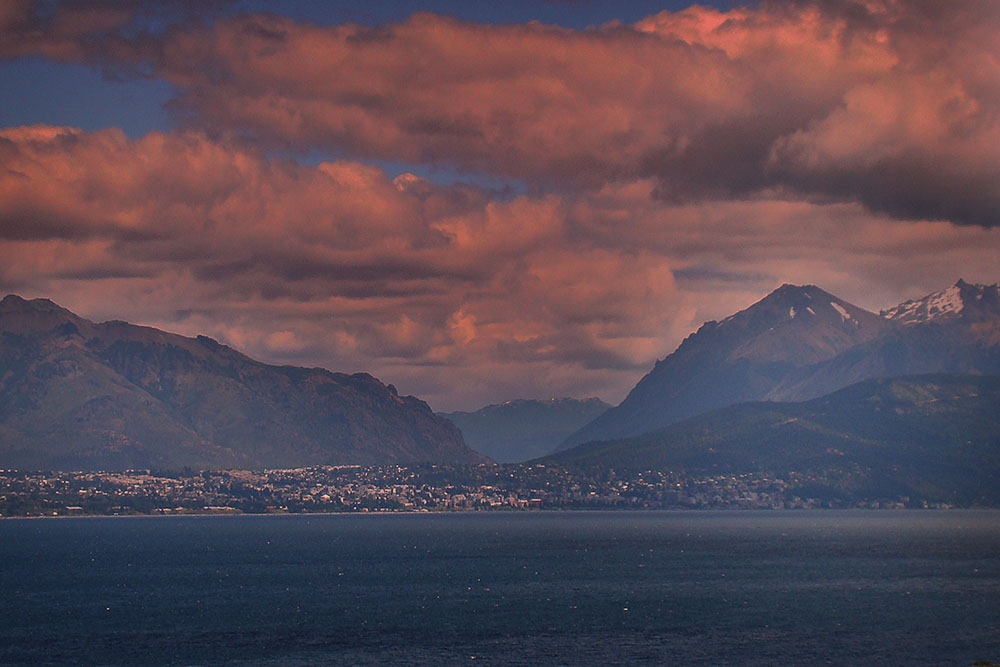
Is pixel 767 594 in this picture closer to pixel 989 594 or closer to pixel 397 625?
pixel 989 594

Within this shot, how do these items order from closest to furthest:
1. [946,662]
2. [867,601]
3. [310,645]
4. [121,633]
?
[946,662]
[310,645]
[121,633]
[867,601]

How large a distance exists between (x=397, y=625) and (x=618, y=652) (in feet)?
122

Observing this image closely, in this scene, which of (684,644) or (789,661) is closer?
(789,661)

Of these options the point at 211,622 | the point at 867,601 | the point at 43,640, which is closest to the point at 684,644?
the point at 867,601

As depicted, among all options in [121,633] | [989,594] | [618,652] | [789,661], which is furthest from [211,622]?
[989,594]

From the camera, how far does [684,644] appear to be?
144m

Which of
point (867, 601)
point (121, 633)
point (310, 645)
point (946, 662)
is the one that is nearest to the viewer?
point (946, 662)

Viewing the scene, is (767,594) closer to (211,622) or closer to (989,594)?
(989,594)

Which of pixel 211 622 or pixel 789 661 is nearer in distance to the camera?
pixel 789 661

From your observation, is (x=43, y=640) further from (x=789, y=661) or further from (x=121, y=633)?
(x=789, y=661)

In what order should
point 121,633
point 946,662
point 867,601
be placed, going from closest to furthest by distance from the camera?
point 946,662 → point 121,633 → point 867,601

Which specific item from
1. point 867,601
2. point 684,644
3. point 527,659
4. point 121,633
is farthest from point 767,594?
point 121,633

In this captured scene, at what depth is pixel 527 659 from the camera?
13312 centimetres

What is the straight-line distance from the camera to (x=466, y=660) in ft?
436
